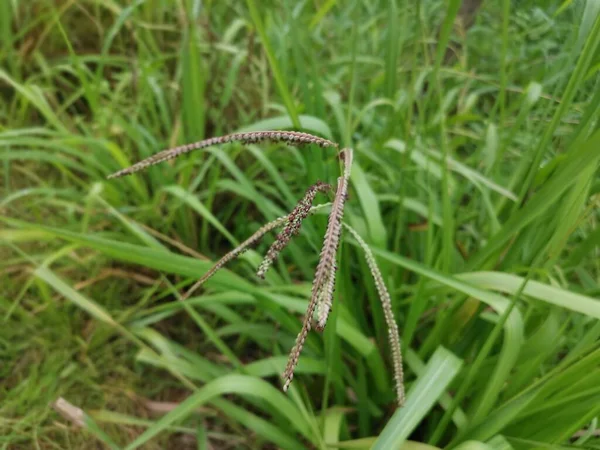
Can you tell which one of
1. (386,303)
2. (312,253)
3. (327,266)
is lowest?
(312,253)

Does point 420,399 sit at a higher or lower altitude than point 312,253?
higher

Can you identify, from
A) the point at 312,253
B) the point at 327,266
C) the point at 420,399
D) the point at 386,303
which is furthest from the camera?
the point at 312,253

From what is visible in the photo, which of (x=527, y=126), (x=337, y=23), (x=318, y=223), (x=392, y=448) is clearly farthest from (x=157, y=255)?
(x=337, y=23)

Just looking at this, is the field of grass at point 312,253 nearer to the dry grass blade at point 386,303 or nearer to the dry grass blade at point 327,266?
the dry grass blade at point 386,303

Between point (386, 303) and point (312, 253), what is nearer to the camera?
point (386, 303)

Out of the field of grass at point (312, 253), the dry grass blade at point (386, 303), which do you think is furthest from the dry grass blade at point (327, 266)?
the field of grass at point (312, 253)

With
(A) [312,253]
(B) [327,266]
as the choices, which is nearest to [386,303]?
(B) [327,266]

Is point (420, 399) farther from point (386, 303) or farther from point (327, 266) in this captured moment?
point (327, 266)

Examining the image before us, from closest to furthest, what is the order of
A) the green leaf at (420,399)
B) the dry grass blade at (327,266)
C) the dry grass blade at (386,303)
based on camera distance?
the dry grass blade at (327,266)
the dry grass blade at (386,303)
the green leaf at (420,399)

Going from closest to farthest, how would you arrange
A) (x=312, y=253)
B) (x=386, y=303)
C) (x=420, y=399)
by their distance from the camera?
(x=386, y=303)
(x=420, y=399)
(x=312, y=253)
